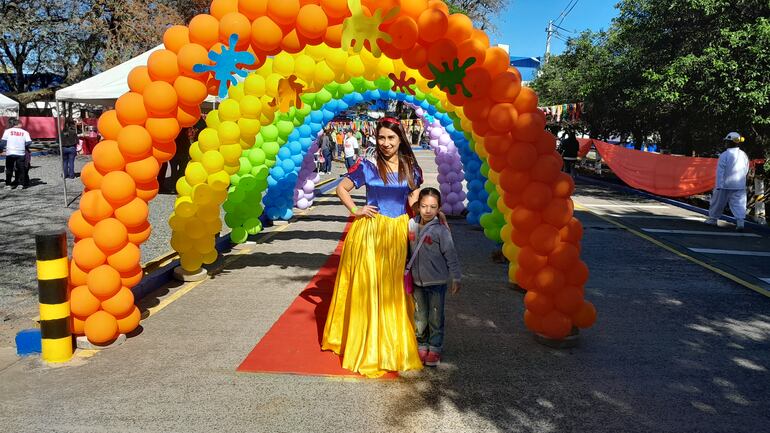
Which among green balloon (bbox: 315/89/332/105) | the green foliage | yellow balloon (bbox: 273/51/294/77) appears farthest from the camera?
the green foliage

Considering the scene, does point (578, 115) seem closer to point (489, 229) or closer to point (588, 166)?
point (588, 166)

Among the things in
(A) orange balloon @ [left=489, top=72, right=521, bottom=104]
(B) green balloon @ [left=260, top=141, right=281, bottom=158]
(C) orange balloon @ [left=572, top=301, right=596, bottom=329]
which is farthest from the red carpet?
(B) green balloon @ [left=260, top=141, right=281, bottom=158]

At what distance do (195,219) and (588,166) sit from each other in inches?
894

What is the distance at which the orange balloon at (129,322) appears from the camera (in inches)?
195

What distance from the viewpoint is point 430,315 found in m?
4.64

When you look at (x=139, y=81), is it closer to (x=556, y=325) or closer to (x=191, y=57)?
(x=191, y=57)

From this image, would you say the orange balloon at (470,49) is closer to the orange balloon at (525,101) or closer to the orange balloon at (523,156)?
the orange balloon at (525,101)

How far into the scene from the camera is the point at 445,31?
15.0 feet

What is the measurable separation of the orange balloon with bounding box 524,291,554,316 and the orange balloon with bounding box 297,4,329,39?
3002mm

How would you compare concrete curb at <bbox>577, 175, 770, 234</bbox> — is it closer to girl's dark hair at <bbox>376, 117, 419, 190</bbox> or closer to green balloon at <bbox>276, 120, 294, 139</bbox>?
green balloon at <bbox>276, 120, 294, 139</bbox>

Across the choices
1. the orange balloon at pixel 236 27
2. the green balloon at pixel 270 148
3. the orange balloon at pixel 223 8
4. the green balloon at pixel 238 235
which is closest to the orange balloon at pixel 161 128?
the orange balloon at pixel 236 27

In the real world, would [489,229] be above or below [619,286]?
above

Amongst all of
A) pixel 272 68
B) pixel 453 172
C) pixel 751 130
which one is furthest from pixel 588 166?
pixel 272 68

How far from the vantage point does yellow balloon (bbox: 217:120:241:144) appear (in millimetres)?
6555
